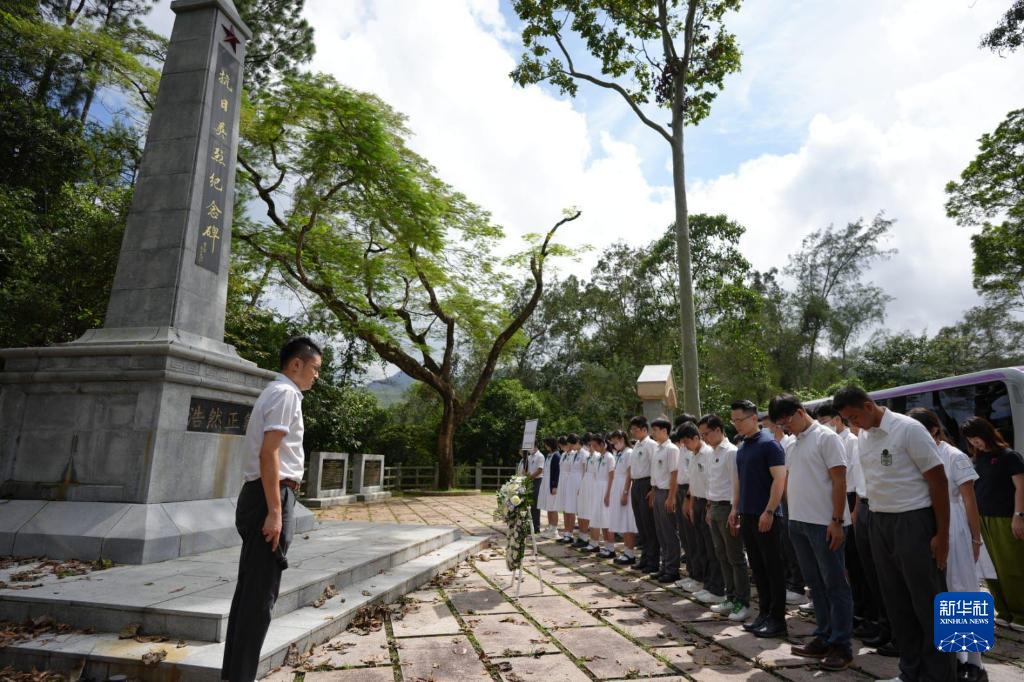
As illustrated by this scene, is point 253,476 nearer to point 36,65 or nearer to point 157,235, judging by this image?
point 157,235

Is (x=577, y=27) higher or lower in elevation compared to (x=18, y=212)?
higher

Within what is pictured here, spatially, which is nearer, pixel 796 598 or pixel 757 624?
pixel 757 624

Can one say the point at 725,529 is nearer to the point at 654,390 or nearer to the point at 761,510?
the point at 761,510

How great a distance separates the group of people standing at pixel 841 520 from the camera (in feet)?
10.0

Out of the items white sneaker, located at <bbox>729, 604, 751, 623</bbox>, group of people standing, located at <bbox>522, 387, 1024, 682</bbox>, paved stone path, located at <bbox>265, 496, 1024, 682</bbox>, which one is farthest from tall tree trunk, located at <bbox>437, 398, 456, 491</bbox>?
white sneaker, located at <bbox>729, 604, 751, 623</bbox>

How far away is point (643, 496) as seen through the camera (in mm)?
6934

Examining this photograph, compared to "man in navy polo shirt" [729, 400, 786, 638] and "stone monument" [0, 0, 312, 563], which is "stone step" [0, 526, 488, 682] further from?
"man in navy polo shirt" [729, 400, 786, 638]

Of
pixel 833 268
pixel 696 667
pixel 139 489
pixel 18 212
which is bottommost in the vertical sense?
pixel 696 667

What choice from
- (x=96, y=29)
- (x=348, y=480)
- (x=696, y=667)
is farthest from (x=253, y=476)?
(x=96, y=29)

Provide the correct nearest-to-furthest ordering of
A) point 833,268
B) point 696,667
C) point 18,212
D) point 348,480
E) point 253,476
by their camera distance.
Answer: point 253,476 < point 696,667 < point 18,212 < point 348,480 < point 833,268

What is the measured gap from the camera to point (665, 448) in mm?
6324

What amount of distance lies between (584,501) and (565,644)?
4996 millimetres

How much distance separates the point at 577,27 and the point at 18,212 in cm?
1247

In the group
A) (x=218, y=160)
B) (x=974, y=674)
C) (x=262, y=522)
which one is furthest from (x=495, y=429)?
(x=262, y=522)
